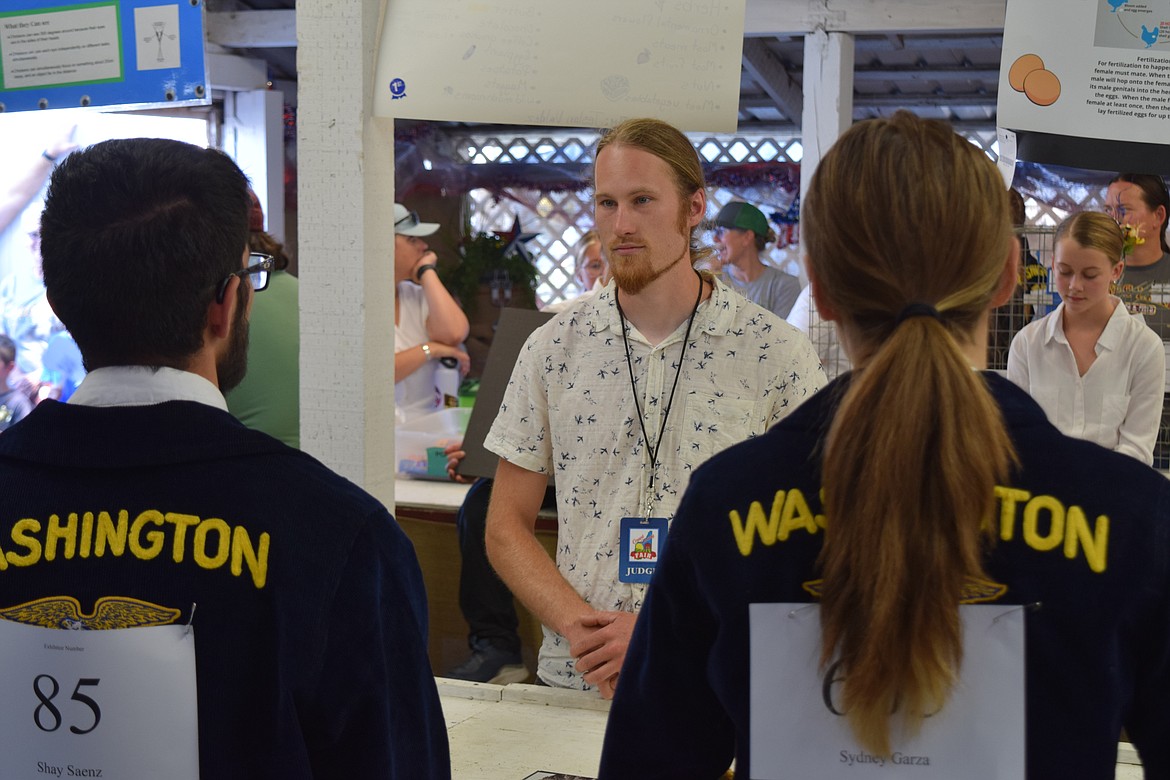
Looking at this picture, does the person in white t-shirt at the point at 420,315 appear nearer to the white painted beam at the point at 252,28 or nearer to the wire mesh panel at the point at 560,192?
the white painted beam at the point at 252,28

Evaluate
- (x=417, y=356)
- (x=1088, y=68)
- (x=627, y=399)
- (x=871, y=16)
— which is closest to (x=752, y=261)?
(x=871, y=16)

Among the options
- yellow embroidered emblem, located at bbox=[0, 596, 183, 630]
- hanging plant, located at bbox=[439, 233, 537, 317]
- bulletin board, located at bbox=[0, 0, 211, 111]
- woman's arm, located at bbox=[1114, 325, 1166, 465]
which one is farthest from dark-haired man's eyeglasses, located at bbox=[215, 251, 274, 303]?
hanging plant, located at bbox=[439, 233, 537, 317]

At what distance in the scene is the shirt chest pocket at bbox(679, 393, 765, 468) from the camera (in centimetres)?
154

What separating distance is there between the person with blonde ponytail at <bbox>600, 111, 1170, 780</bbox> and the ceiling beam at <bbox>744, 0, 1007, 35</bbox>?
376 centimetres

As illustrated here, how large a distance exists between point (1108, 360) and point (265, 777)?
7.99 ft

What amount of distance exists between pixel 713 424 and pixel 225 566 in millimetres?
871

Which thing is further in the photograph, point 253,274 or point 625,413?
point 625,413

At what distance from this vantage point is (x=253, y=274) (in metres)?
0.89

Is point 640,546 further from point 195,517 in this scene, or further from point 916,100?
point 916,100

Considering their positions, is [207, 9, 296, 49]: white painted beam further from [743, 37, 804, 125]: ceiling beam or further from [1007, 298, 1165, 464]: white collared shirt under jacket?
[1007, 298, 1165, 464]: white collared shirt under jacket

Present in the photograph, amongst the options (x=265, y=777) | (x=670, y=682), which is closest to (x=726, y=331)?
(x=670, y=682)

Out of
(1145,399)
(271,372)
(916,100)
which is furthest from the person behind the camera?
(916,100)

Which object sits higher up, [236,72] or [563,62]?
[236,72]

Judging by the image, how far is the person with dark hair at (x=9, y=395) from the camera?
3.40 metres
